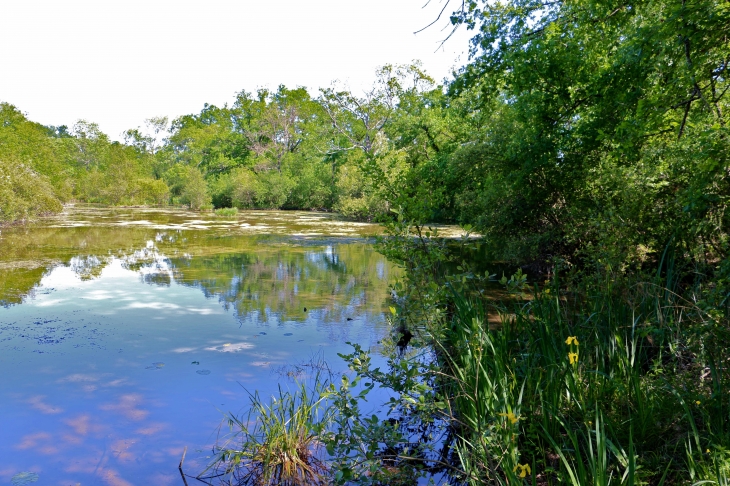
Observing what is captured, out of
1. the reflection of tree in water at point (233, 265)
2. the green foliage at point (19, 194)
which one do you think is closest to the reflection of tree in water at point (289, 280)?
the reflection of tree in water at point (233, 265)

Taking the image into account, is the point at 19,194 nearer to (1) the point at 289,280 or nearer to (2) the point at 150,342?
(1) the point at 289,280

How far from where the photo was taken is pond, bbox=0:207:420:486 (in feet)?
12.2

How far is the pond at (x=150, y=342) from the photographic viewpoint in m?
3.73

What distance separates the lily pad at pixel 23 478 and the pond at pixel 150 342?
0.04 feet

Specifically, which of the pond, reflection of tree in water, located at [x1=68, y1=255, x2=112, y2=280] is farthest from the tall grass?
reflection of tree in water, located at [x1=68, y1=255, x2=112, y2=280]

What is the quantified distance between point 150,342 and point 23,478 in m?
2.95

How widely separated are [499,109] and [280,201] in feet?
92.4

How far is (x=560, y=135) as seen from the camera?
7.87 m

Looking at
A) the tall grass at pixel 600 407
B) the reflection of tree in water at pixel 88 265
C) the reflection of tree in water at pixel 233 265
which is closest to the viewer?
Result: the tall grass at pixel 600 407

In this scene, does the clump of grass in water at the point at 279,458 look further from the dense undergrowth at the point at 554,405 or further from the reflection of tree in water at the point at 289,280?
the reflection of tree in water at the point at 289,280

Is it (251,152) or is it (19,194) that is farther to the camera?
(251,152)

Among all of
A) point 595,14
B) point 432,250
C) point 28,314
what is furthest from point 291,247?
point 432,250

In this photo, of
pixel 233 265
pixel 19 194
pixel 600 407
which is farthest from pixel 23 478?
pixel 19 194

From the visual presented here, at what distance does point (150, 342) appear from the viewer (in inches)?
245
